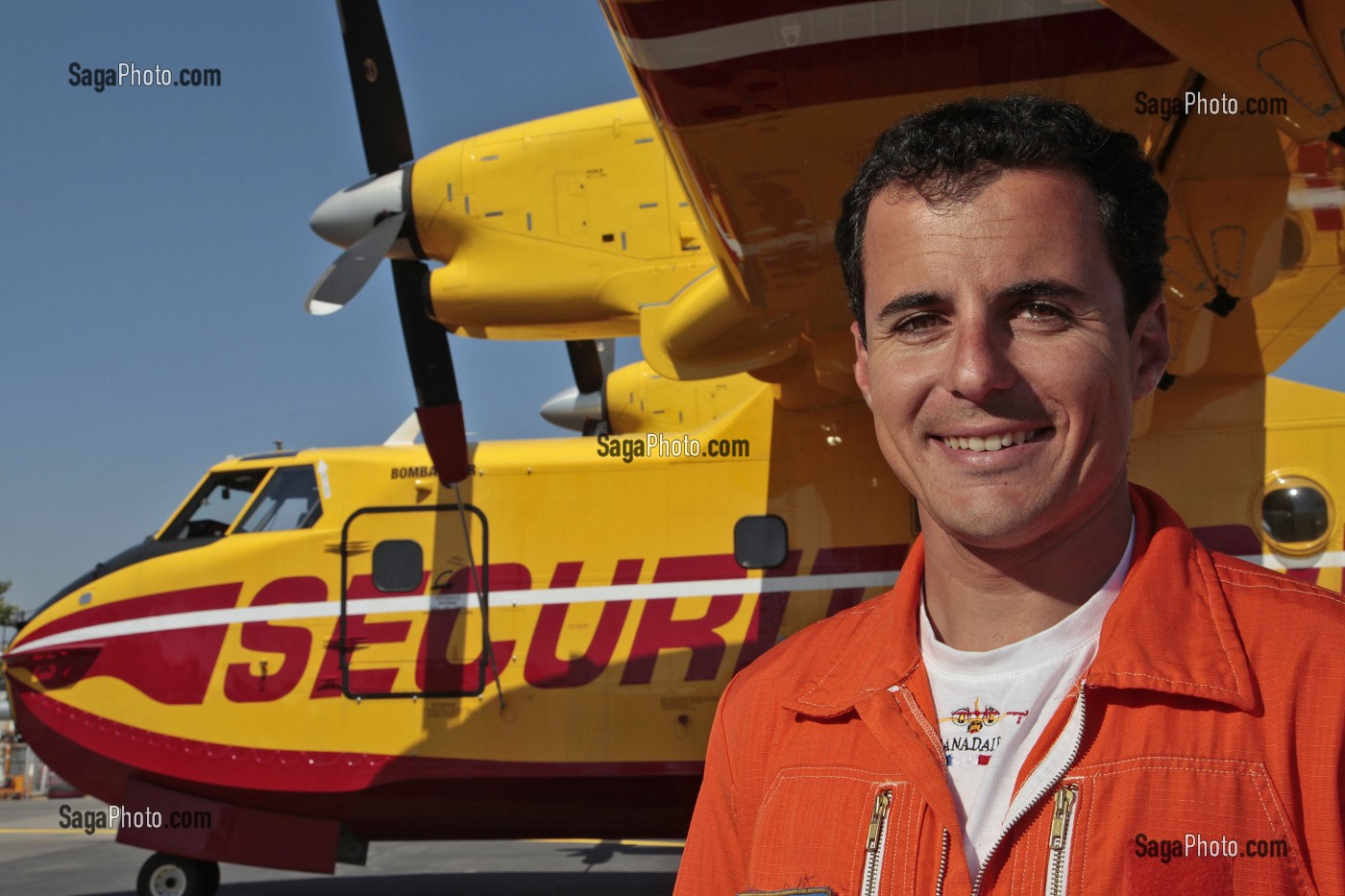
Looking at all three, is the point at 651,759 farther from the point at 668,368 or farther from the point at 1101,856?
the point at 1101,856

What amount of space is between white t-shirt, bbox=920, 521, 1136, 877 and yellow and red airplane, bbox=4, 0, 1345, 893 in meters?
4.00

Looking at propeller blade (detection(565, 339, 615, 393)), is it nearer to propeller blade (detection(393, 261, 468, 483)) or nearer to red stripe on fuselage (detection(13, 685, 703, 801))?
propeller blade (detection(393, 261, 468, 483))

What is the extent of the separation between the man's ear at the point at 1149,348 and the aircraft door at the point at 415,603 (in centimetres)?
662

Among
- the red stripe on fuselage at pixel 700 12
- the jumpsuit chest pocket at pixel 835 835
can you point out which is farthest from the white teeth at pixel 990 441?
the red stripe on fuselage at pixel 700 12

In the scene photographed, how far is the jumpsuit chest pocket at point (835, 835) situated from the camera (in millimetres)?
1617

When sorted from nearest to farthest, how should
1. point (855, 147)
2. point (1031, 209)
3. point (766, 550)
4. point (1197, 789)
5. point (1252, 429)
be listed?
1. point (1197, 789)
2. point (1031, 209)
3. point (855, 147)
4. point (1252, 429)
5. point (766, 550)

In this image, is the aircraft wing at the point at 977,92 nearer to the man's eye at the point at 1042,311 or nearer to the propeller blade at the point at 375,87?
the man's eye at the point at 1042,311

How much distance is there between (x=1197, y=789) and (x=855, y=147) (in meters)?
3.42

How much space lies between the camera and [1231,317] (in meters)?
6.93

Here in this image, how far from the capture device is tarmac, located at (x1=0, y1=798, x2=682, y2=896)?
10141 millimetres

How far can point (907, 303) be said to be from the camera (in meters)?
1.74

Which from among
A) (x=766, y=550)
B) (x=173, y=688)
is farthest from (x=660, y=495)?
(x=173, y=688)

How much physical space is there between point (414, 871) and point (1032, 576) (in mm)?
11108

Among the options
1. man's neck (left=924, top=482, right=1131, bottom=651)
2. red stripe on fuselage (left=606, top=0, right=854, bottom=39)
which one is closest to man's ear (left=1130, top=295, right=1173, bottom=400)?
man's neck (left=924, top=482, right=1131, bottom=651)
